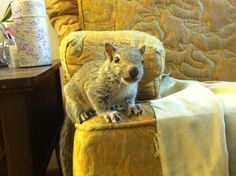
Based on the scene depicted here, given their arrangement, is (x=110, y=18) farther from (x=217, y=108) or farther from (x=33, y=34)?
(x=217, y=108)

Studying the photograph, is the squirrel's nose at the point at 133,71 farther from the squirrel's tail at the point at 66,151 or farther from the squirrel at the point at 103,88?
the squirrel's tail at the point at 66,151

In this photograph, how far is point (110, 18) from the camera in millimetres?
1322

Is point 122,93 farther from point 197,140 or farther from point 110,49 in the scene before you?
point 197,140

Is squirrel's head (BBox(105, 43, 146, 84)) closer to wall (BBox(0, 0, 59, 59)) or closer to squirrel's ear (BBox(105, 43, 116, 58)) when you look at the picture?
squirrel's ear (BBox(105, 43, 116, 58))

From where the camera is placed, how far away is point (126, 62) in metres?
0.87

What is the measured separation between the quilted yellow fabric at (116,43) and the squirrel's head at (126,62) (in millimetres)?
66

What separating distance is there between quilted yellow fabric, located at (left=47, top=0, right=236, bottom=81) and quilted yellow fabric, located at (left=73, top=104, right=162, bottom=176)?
24.9 inches

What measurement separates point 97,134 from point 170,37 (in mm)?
710

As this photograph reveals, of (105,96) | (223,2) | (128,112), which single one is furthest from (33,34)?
(223,2)

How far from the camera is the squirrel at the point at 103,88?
2.85ft

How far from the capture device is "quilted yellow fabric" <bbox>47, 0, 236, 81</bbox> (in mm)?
1317

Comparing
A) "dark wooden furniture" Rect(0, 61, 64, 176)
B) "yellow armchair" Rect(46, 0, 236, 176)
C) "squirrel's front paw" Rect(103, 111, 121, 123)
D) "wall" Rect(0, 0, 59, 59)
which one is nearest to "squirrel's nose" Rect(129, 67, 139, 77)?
"squirrel's front paw" Rect(103, 111, 121, 123)

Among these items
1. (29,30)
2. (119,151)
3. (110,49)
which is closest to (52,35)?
(29,30)

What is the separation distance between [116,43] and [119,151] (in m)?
0.40
